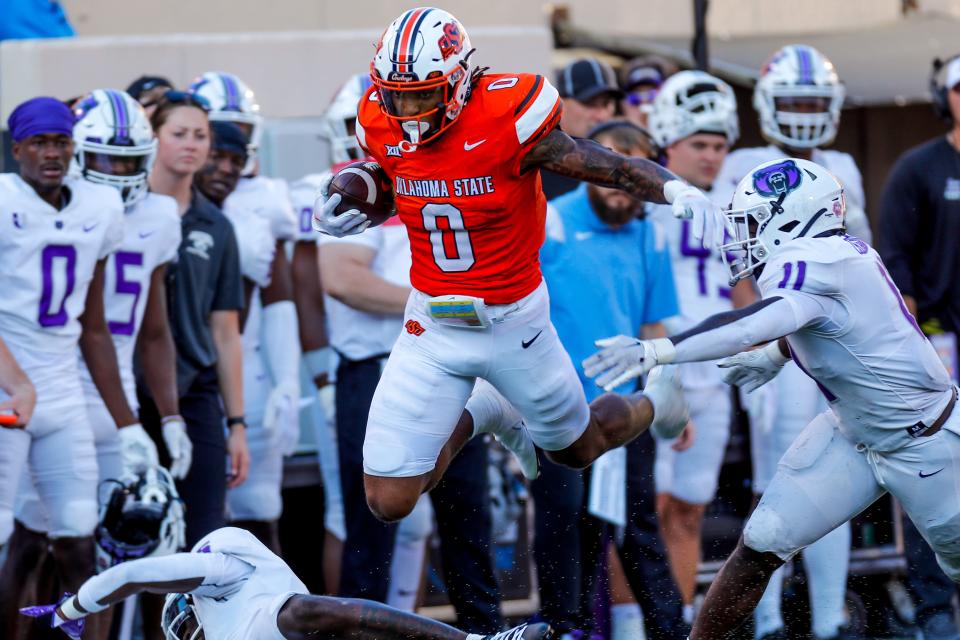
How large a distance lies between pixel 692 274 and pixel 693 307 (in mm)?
154

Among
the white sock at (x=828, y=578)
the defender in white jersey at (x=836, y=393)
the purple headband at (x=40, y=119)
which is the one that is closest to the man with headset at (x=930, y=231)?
the white sock at (x=828, y=578)

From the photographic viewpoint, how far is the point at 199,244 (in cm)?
685

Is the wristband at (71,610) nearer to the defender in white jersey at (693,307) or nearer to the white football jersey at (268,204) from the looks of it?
the white football jersey at (268,204)

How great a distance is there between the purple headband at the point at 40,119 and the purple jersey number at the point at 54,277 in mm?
419

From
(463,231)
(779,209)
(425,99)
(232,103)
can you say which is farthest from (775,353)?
(232,103)

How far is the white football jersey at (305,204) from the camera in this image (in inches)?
292

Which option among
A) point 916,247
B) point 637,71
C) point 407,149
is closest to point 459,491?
point 407,149

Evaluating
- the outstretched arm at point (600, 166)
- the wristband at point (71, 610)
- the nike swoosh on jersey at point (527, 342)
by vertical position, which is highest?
the outstretched arm at point (600, 166)

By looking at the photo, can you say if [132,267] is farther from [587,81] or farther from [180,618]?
[587,81]

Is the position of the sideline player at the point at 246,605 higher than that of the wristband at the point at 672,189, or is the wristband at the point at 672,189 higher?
the wristband at the point at 672,189

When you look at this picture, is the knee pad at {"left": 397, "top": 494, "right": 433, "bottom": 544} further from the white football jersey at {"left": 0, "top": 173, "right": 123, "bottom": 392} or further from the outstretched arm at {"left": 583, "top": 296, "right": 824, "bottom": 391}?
the outstretched arm at {"left": 583, "top": 296, "right": 824, "bottom": 391}

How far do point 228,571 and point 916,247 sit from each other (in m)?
3.86

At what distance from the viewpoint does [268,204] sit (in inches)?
288

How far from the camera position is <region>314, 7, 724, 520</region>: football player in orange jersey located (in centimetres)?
528
